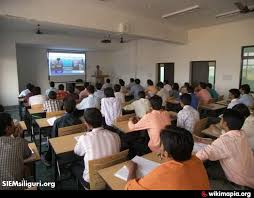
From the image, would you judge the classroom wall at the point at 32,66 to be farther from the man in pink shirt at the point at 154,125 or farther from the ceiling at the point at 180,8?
the man in pink shirt at the point at 154,125

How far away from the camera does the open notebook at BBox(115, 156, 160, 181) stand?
1.68 metres

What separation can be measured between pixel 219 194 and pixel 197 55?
728cm

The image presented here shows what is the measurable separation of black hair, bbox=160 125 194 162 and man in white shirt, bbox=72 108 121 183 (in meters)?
0.79

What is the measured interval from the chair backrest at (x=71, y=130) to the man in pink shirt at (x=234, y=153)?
1691 mm

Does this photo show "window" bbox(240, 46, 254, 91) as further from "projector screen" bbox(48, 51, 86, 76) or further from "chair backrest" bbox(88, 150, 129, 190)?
"projector screen" bbox(48, 51, 86, 76)

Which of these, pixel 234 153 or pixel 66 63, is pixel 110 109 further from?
pixel 66 63

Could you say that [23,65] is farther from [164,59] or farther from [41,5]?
[164,59]

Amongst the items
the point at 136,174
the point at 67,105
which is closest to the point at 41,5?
the point at 67,105

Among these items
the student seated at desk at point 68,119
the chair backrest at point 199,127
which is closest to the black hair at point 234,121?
the chair backrest at point 199,127

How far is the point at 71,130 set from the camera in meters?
2.80

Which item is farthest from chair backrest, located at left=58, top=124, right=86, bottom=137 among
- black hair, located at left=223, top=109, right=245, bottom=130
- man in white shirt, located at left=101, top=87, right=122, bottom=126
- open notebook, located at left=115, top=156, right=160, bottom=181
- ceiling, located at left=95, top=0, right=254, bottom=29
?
ceiling, located at left=95, top=0, right=254, bottom=29

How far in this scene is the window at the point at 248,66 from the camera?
21.4 feet

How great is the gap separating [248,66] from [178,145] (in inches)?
262

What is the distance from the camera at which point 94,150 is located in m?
1.92
